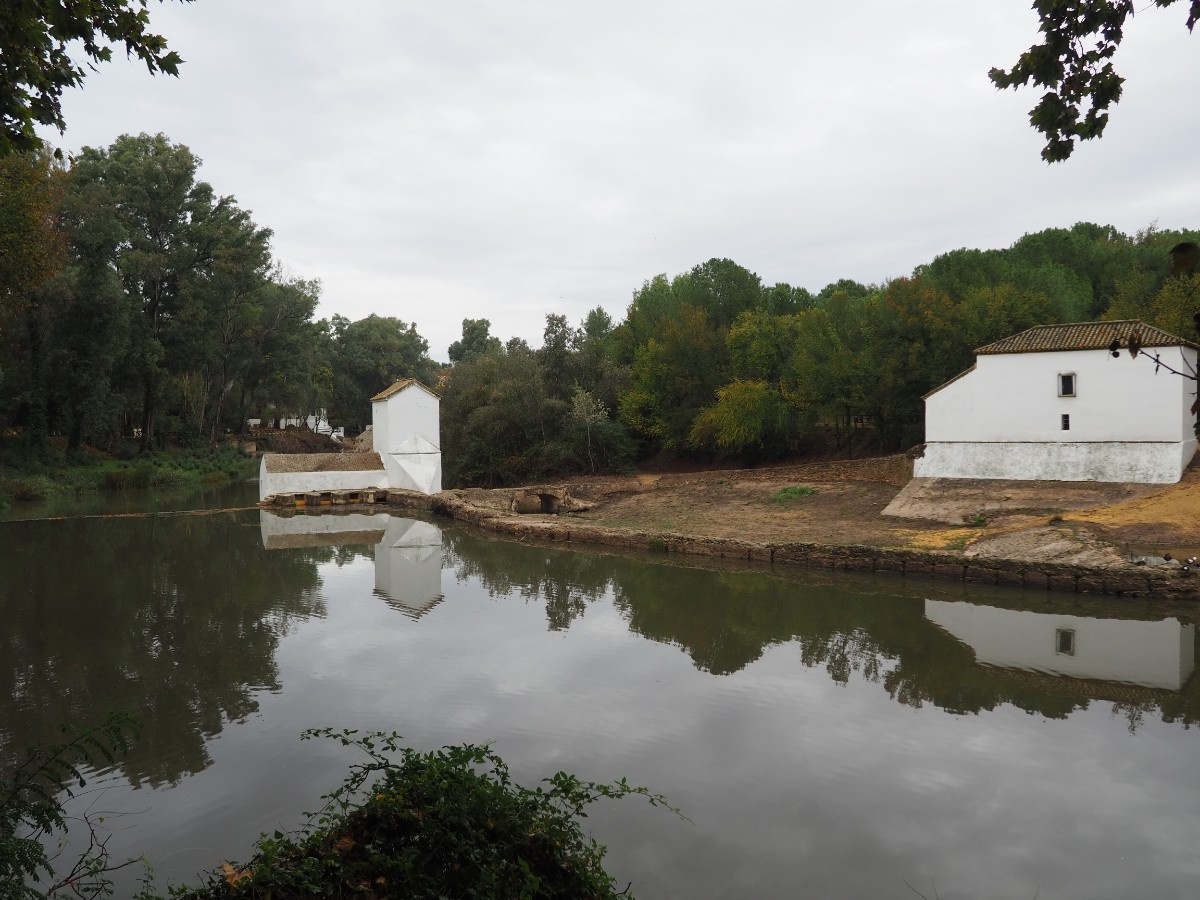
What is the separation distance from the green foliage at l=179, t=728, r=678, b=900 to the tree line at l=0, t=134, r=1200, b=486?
81.0 ft

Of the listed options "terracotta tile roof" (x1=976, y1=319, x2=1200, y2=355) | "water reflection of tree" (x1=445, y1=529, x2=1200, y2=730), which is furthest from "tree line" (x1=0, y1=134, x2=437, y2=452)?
"terracotta tile roof" (x1=976, y1=319, x2=1200, y2=355)

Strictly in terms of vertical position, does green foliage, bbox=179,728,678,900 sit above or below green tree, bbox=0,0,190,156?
below

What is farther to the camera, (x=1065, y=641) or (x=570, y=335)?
(x=570, y=335)

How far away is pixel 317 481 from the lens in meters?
30.4

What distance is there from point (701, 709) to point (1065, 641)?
6.38 metres

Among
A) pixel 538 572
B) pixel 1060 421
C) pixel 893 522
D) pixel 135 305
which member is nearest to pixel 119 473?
pixel 135 305

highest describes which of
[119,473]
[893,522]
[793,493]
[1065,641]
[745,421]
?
[745,421]

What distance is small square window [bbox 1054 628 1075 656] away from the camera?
10578mm

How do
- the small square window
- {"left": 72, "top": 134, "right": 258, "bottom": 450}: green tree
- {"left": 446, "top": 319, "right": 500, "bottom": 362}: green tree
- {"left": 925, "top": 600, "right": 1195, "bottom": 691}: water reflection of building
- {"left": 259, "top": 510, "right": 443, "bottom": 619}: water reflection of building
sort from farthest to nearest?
1. {"left": 446, "top": 319, "right": 500, "bottom": 362}: green tree
2. {"left": 72, "top": 134, "right": 258, "bottom": 450}: green tree
3. {"left": 259, "top": 510, "right": 443, "bottom": 619}: water reflection of building
4. the small square window
5. {"left": 925, "top": 600, "right": 1195, "bottom": 691}: water reflection of building

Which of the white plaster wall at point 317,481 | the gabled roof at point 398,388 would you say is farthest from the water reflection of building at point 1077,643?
the white plaster wall at point 317,481

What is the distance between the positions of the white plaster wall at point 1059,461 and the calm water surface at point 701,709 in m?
7.95

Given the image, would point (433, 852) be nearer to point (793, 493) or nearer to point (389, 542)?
point (389, 542)

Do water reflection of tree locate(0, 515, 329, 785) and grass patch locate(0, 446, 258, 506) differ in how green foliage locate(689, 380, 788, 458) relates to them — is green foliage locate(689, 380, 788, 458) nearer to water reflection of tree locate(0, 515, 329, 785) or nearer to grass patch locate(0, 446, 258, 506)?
water reflection of tree locate(0, 515, 329, 785)

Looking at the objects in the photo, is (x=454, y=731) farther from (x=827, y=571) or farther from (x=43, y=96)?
(x=827, y=571)
